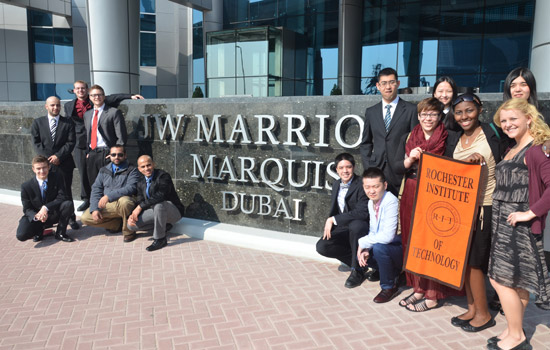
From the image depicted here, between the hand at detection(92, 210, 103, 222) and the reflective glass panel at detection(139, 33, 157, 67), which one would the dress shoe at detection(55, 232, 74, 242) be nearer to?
the hand at detection(92, 210, 103, 222)

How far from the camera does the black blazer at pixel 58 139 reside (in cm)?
702

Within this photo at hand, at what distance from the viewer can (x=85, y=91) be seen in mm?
7008

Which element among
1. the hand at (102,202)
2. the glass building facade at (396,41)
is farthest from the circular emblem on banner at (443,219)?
the glass building facade at (396,41)

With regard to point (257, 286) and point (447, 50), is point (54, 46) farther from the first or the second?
point (257, 286)

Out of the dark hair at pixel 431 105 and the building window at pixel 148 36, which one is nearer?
the dark hair at pixel 431 105

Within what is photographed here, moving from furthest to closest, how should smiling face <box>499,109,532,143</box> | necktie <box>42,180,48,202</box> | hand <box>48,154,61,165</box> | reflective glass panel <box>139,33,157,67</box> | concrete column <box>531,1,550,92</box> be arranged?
reflective glass panel <box>139,33,157,67</box> < concrete column <box>531,1,550,92</box> < hand <box>48,154,61,165</box> < necktie <box>42,180,48,202</box> < smiling face <box>499,109,532,143</box>

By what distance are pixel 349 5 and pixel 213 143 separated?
1633 centimetres

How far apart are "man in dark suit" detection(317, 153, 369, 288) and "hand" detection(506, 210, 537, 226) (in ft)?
5.43

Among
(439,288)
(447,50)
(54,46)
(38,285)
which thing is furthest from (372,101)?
(54,46)

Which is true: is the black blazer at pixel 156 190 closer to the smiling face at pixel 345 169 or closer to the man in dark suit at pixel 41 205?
the man in dark suit at pixel 41 205

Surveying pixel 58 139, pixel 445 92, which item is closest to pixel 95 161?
pixel 58 139

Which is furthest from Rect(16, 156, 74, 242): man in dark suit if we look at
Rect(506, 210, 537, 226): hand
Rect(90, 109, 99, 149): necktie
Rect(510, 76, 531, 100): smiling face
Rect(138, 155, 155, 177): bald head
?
Rect(510, 76, 531, 100): smiling face

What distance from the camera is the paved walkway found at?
135 inches

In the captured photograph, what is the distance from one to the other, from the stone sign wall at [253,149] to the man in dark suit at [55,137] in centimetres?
96
